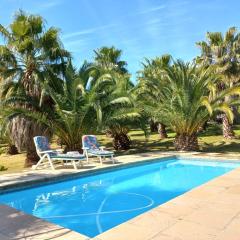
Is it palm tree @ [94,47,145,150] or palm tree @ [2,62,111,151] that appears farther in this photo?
palm tree @ [94,47,145,150]

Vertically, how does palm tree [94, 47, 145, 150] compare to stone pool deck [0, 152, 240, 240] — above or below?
above

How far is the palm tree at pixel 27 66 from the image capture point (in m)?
14.9

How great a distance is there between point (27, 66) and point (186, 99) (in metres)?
7.59

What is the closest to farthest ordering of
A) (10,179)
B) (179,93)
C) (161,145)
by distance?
(10,179) → (179,93) → (161,145)

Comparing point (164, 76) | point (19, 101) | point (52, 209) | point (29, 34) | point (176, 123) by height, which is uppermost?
point (29, 34)

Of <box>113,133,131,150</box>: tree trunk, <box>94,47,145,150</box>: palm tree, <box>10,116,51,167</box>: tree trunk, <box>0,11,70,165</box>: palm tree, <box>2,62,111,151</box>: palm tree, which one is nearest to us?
<box>2,62,111,151</box>: palm tree

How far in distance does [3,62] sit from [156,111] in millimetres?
7558

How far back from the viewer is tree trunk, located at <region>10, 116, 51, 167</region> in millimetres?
14797

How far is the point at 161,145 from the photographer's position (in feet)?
69.6

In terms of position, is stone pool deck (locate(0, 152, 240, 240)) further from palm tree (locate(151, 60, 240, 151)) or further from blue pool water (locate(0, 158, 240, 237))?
palm tree (locate(151, 60, 240, 151))

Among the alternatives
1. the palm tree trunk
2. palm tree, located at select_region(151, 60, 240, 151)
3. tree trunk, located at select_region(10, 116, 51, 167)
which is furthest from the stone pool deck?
the palm tree trunk

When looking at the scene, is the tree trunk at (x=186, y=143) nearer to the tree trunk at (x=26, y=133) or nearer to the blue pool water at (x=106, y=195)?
the blue pool water at (x=106, y=195)

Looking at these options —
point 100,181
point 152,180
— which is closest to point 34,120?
point 100,181

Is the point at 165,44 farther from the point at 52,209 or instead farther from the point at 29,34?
the point at 52,209
